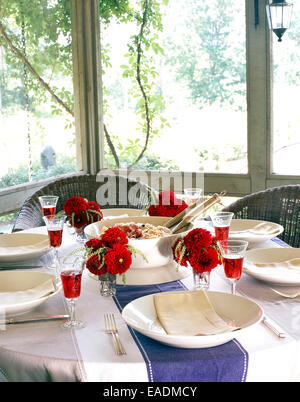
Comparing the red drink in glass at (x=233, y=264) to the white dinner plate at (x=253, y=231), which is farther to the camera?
the white dinner plate at (x=253, y=231)

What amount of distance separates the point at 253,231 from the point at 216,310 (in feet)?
2.46

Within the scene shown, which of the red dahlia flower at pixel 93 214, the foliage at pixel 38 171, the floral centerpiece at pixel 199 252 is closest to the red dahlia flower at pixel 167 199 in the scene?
the red dahlia flower at pixel 93 214

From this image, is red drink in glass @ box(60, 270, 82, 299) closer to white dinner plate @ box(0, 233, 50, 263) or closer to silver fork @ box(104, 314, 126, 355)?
silver fork @ box(104, 314, 126, 355)

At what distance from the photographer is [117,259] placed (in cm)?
123

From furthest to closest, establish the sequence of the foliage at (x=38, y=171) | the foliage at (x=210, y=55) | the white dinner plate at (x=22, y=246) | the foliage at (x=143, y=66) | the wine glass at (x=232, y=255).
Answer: the foliage at (x=143, y=66) → the foliage at (x=210, y=55) → the foliage at (x=38, y=171) → the white dinner plate at (x=22, y=246) → the wine glass at (x=232, y=255)

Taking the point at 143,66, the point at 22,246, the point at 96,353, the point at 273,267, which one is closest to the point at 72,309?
the point at 96,353

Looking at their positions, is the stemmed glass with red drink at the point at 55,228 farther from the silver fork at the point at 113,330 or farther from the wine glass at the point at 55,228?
the silver fork at the point at 113,330

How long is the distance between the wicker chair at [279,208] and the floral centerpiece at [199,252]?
1080mm

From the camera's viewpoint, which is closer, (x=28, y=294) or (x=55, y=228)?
(x=28, y=294)

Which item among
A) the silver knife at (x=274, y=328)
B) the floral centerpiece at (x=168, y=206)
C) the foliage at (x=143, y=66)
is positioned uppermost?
the foliage at (x=143, y=66)

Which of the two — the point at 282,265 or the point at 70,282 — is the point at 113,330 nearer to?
the point at 70,282

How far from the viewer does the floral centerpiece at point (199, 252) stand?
4.09 ft

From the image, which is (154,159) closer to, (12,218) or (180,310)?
(12,218)
